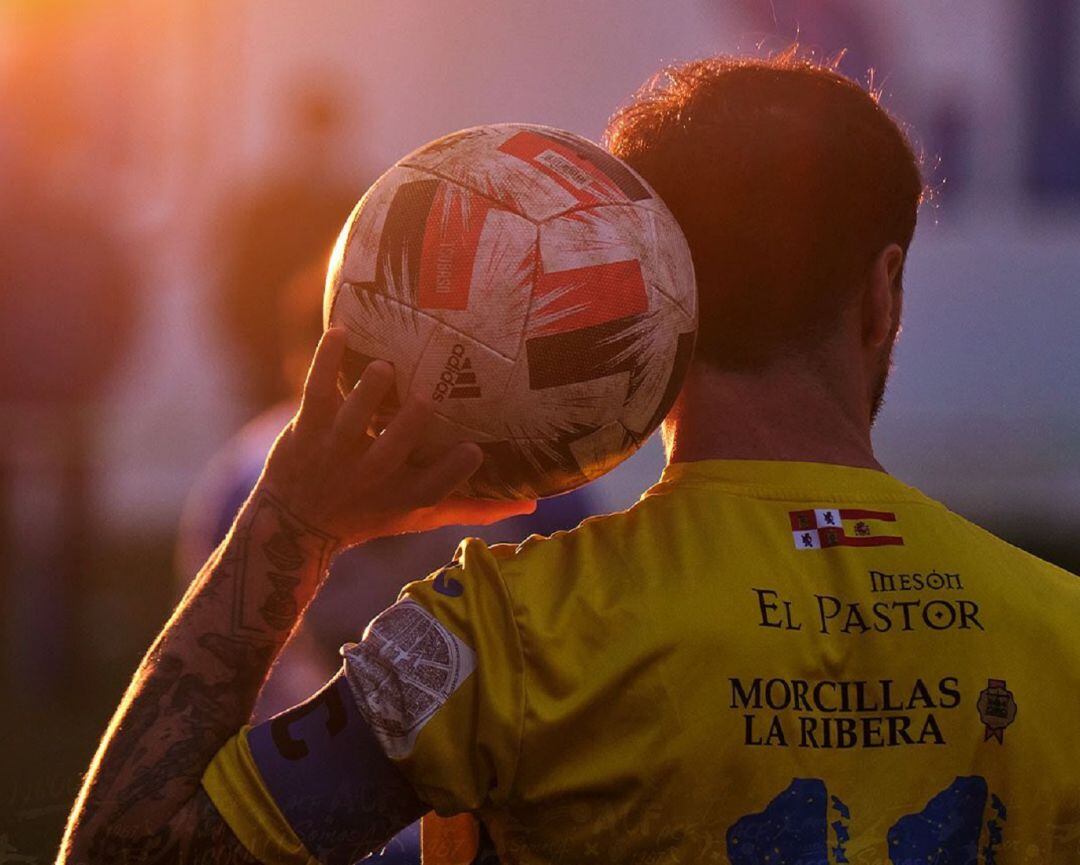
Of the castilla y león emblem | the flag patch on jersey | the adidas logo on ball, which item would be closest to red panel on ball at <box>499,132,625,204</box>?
the adidas logo on ball

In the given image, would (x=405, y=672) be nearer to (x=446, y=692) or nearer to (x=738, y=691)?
(x=446, y=692)

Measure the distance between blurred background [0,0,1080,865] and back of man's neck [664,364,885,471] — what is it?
5.56 m

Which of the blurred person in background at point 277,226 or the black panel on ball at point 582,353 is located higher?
the black panel on ball at point 582,353

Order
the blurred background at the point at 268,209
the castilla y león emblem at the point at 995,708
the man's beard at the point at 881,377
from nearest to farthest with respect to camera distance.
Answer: the castilla y león emblem at the point at 995,708 < the man's beard at the point at 881,377 < the blurred background at the point at 268,209

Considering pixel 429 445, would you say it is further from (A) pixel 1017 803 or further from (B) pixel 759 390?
(A) pixel 1017 803

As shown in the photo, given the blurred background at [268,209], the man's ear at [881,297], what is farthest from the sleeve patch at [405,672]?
the blurred background at [268,209]

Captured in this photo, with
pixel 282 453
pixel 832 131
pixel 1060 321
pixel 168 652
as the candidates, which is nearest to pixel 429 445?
pixel 282 453

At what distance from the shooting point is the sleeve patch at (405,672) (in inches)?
71.7

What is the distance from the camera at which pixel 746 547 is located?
6.47 ft

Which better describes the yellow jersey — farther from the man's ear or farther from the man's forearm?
the man's ear

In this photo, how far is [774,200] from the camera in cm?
210

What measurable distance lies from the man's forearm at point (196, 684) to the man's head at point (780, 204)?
66 centimetres

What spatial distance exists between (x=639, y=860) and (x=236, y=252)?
24.1 feet

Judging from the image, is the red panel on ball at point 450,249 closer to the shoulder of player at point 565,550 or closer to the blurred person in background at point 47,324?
the shoulder of player at point 565,550
